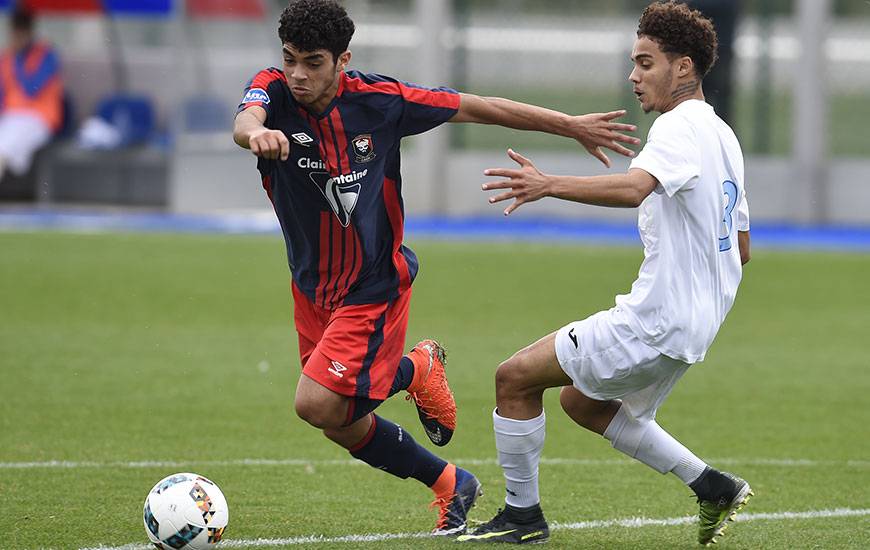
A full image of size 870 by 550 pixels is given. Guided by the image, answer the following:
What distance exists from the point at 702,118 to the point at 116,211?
16.5m

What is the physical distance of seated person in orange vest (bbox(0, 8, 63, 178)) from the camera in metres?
20.2

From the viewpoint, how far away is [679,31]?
4.96 m

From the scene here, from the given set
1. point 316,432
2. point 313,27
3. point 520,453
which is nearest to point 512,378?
point 520,453

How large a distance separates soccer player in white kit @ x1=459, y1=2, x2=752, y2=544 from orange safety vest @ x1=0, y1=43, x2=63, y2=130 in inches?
661

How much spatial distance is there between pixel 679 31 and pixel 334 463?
3.00m

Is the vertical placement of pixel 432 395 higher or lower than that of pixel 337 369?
lower

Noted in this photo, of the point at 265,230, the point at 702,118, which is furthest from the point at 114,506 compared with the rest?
the point at 265,230

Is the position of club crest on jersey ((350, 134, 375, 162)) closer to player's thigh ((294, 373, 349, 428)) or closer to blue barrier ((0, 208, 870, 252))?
player's thigh ((294, 373, 349, 428))

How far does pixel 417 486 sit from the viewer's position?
646cm

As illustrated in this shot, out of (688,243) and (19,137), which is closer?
(688,243)

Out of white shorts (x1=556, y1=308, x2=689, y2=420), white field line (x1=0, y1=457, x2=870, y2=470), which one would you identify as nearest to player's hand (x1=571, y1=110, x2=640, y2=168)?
white shorts (x1=556, y1=308, x2=689, y2=420)

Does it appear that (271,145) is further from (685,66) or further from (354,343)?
(685,66)

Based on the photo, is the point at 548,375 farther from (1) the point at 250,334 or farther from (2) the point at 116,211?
(2) the point at 116,211

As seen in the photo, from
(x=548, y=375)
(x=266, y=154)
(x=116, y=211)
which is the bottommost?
(x=116, y=211)
